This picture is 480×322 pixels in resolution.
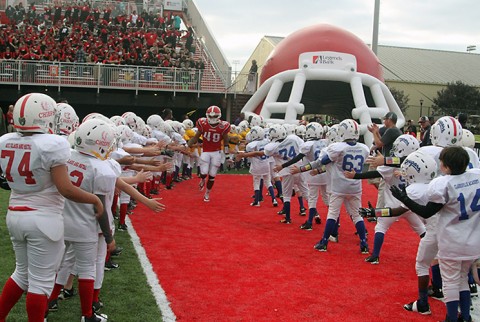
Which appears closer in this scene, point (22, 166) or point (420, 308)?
point (22, 166)

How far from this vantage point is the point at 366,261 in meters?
7.01

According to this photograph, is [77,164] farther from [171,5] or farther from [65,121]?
[171,5]

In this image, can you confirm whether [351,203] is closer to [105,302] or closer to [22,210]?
[105,302]

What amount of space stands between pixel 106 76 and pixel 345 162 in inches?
617

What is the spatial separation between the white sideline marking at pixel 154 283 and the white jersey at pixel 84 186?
111 cm

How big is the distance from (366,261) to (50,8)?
2422 centimetres

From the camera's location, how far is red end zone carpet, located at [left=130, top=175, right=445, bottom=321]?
16.9ft

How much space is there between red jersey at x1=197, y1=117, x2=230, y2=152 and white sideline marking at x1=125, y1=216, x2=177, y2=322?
158 inches

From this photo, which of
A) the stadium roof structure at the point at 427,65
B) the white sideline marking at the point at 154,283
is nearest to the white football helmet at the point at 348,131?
the white sideline marking at the point at 154,283

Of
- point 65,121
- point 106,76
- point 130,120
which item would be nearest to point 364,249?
point 65,121

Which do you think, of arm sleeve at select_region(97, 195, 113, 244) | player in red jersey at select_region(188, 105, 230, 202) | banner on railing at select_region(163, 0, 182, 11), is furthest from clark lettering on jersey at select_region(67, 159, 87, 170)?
banner on railing at select_region(163, 0, 182, 11)

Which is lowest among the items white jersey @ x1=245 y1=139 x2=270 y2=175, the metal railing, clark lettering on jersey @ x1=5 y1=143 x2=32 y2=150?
white jersey @ x1=245 y1=139 x2=270 y2=175

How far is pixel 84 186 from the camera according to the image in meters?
4.30

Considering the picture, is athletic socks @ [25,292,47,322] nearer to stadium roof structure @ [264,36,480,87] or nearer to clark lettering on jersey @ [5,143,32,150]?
clark lettering on jersey @ [5,143,32,150]
